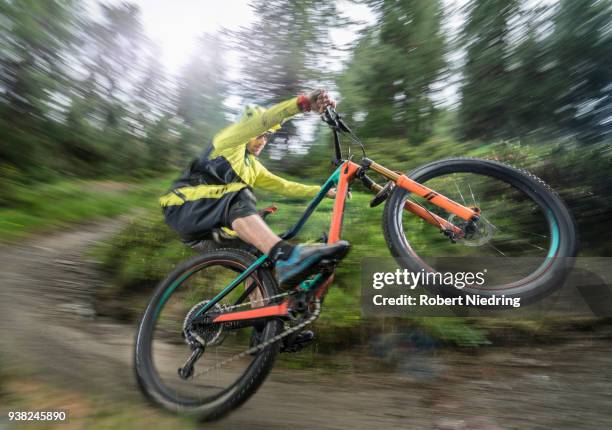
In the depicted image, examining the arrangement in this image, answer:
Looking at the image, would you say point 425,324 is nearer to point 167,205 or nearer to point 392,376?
point 392,376

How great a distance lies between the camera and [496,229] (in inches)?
89.4

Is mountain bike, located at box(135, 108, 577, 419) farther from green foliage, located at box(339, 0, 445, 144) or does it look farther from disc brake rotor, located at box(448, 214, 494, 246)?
green foliage, located at box(339, 0, 445, 144)

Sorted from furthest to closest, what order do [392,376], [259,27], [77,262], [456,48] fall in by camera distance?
1. [259,27]
2. [77,262]
3. [456,48]
4. [392,376]

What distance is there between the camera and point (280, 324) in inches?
75.7

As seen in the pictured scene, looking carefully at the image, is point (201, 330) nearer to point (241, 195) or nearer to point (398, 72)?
point (241, 195)

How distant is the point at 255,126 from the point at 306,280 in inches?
31.0

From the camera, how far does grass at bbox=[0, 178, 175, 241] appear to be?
4.84 meters

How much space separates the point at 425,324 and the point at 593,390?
0.93 metres

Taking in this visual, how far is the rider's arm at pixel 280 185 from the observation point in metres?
2.56

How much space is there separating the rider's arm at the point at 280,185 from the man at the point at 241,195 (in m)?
0.01

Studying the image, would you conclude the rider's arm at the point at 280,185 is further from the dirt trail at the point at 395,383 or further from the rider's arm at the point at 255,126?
the dirt trail at the point at 395,383

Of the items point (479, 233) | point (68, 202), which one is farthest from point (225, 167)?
point (68, 202)

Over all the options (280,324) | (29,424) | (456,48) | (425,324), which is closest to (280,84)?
(456,48)

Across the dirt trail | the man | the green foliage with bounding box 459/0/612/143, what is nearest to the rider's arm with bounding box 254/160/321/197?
the man
